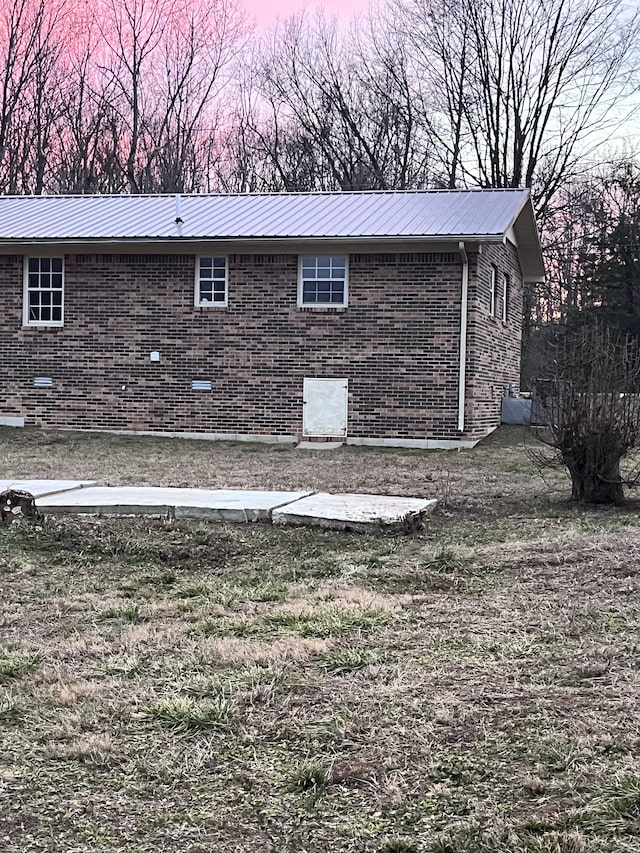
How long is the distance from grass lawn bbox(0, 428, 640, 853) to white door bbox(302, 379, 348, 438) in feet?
29.0

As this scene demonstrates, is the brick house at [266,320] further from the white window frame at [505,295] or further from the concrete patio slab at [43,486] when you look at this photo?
the concrete patio slab at [43,486]

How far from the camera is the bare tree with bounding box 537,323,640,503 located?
8.07 meters

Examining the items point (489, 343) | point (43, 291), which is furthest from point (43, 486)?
point (489, 343)

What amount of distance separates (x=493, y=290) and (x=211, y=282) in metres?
5.26

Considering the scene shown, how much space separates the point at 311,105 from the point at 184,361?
70.8 feet

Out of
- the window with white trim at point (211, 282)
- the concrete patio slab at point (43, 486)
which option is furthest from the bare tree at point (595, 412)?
the window with white trim at point (211, 282)

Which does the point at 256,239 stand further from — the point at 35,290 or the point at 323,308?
the point at 35,290

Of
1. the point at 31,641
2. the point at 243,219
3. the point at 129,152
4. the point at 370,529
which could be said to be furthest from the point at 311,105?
the point at 31,641

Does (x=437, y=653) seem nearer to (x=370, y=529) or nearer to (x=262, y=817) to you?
(x=262, y=817)

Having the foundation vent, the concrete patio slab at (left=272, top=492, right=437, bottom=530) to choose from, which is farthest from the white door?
the concrete patio slab at (left=272, top=492, right=437, bottom=530)

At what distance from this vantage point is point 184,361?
16375 mm

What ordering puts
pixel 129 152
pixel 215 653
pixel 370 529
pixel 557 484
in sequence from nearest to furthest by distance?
1. pixel 215 653
2. pixel 370 529
3. pixel 557 484
4. pixel 129 152

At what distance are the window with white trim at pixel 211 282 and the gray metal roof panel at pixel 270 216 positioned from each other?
0.57m

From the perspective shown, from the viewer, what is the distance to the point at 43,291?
17.0 meters
